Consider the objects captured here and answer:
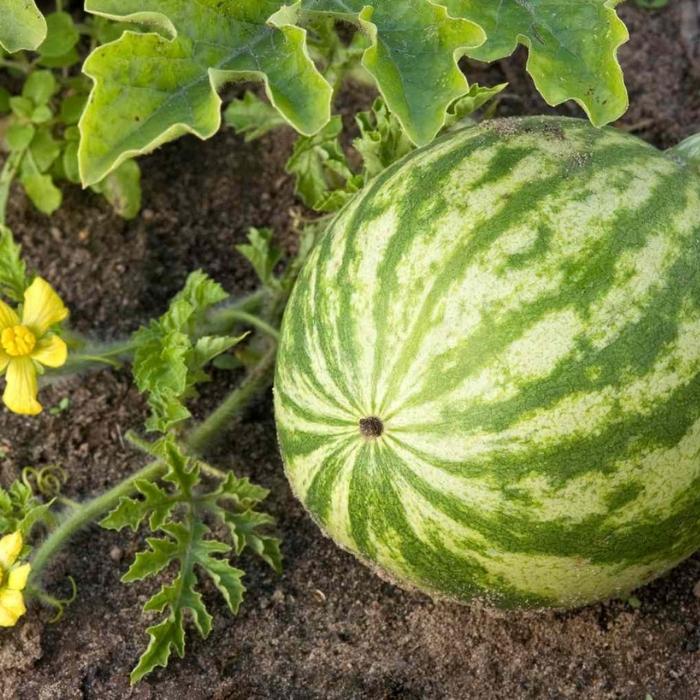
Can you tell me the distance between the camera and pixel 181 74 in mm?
2369

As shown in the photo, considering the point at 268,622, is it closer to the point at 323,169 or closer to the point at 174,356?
the point at 174,356

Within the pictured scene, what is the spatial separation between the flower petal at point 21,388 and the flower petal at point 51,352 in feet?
0.11

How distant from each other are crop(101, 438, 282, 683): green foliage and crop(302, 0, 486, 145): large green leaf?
998 millimetres

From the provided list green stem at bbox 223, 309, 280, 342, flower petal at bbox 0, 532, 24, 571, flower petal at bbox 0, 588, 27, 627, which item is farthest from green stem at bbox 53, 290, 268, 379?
flower petal at bbox 0, 588, 27, 627

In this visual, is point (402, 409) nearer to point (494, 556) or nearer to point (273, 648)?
point (494, 556)

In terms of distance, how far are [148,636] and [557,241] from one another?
4.69ft

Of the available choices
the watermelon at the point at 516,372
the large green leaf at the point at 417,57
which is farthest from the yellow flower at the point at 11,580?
the large green leaf at the point at 417,57

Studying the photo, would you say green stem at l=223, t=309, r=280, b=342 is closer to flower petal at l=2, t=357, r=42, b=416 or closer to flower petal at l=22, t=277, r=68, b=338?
flower petal at l=22, t=277, r=68, b=338

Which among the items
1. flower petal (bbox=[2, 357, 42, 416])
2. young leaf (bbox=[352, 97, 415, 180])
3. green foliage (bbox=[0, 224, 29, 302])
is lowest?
flower petal (bbox=[2, 357, 42, 416])

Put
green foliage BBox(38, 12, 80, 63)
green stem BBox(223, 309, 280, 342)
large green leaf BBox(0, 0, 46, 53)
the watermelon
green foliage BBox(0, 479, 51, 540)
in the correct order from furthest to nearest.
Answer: green foliage BBox(38, 12, 80, 63) → green stem BBox(223, 309, 280, 342) → green foliage BBox(0, 479, 51, 540) → large green leaf BBox(0, 0, 46, 53) → the watermelon

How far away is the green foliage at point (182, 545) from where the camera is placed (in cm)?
275

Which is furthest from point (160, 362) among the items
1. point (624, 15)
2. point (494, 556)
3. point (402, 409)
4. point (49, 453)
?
point (624, 15)

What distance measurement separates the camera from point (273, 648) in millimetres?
2963

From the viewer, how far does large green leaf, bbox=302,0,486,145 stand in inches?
91.9
